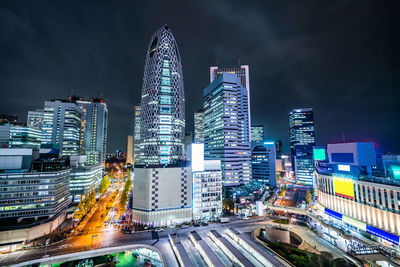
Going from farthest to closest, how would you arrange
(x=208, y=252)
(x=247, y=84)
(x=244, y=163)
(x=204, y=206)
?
(x=247, y=84)
(x=244, y=163)
(x=204, y=206)
(x=208, y=252)

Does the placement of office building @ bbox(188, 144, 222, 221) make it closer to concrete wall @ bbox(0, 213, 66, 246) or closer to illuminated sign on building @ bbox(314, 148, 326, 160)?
concrete wall @ bbox(0, 213, 66, 246)

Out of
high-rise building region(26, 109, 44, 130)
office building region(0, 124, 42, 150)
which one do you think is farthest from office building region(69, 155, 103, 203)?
high-rise building region(26, 109, 44, 130)

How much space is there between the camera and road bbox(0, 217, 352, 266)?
4225 cm

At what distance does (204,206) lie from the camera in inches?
2739

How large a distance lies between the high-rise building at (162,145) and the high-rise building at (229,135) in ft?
148

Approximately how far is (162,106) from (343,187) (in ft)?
246

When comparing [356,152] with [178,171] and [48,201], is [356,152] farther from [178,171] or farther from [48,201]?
[48,201]

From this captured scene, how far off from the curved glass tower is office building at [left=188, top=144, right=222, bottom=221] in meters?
13.7

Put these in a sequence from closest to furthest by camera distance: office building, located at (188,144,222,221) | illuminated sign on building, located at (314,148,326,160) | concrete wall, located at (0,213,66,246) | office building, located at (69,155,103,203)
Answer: concrete wall, located at (0,213,66,246) < office building, located at (188,144,222,221) < office building, located at (69,155,103,203) < illuminated sign on building, located at (314,148,326,160)

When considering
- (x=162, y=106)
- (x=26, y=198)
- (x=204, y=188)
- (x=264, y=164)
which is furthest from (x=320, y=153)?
(x=26, y=198)


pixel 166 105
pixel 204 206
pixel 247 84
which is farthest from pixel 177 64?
pixel 247 84

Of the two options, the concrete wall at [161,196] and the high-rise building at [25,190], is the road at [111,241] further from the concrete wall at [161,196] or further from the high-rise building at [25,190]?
the high-rise building at [25,190]

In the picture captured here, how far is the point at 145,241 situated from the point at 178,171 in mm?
24787

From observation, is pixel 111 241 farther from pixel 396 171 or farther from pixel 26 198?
pixel 396 171
